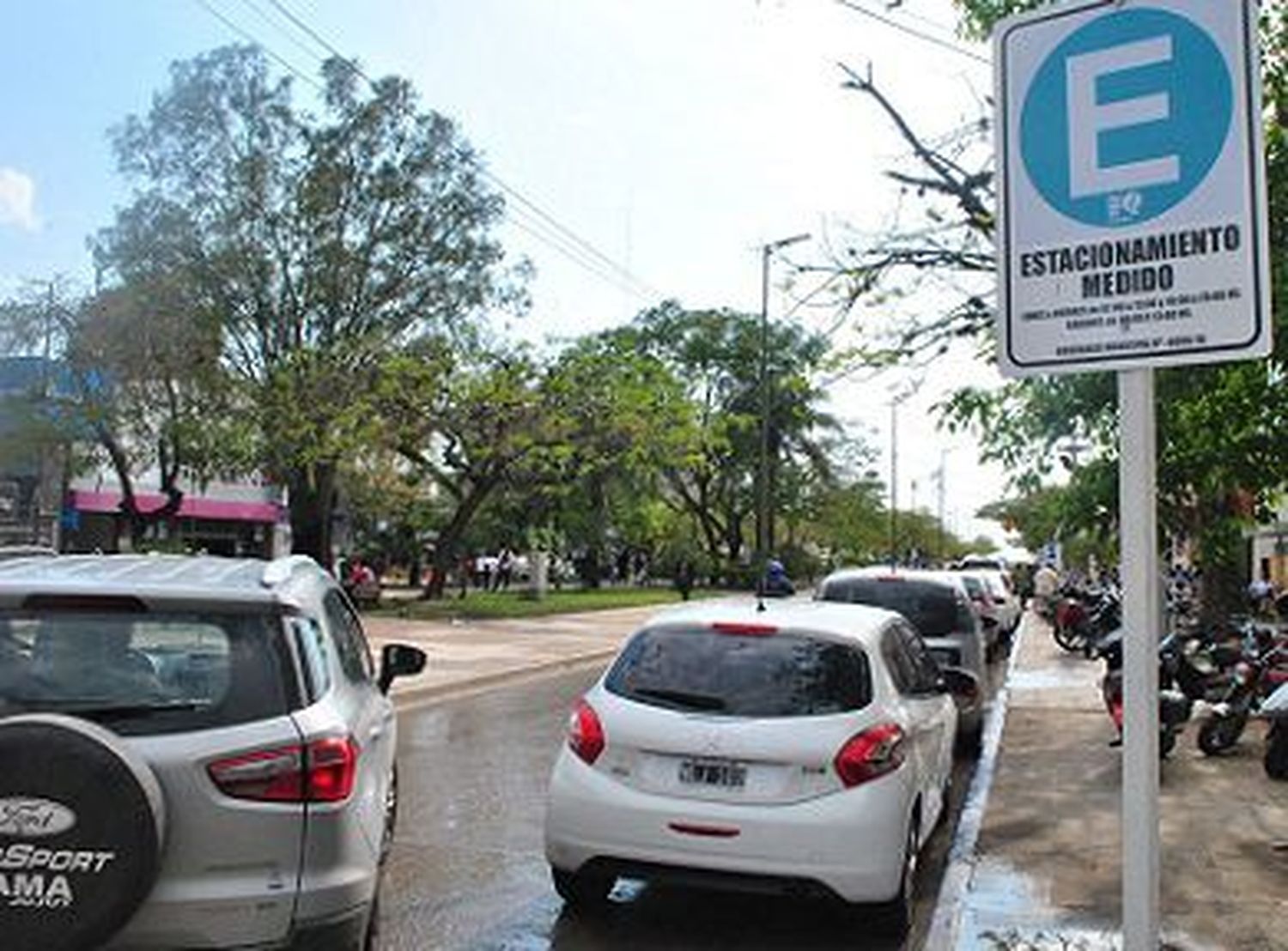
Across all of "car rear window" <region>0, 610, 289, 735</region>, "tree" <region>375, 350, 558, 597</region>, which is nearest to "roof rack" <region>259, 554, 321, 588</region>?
"car rear window" <region>0, 610, 289, 735</region>

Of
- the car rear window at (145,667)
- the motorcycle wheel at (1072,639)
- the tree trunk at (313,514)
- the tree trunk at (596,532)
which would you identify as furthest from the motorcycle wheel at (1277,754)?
the tree trunk at (596,532)

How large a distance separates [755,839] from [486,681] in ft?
41.3

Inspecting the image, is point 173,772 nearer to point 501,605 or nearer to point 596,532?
point 501,605

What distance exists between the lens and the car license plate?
6.15 metres

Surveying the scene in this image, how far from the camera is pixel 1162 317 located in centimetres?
346

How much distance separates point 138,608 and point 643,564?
65.1 meters

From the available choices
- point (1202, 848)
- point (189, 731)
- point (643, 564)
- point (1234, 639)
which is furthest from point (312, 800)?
point (643, 564)

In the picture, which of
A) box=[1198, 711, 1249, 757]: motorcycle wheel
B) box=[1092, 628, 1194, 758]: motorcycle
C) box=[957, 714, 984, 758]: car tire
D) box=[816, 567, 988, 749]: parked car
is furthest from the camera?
box=[816, 567, 988, 749]: parked car

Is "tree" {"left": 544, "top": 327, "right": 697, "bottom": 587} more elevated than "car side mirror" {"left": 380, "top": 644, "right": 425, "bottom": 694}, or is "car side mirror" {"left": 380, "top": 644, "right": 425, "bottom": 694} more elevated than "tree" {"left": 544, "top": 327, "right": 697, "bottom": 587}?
"tree" {"left": 544, "top": 327, "right": 697, "bottom": 587}

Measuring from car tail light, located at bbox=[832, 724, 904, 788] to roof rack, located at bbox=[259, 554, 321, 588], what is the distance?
2.42 meters

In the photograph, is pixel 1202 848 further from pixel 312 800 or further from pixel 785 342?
pixel 785 342

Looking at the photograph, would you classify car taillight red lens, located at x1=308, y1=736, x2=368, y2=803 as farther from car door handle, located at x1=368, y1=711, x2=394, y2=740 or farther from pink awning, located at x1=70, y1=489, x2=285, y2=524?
pink awning, located at x1=70, y1=489, x2=285, y2=524

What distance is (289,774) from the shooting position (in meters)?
4.31

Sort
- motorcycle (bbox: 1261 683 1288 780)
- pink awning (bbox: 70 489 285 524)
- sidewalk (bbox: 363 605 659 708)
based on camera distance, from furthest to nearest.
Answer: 1. pink awning (bbox: 70 489 285 524)
2. sidewalk (bbox: 363 605 659 708)
3. motorcycle (bbox: 1261 683 1288 780)
